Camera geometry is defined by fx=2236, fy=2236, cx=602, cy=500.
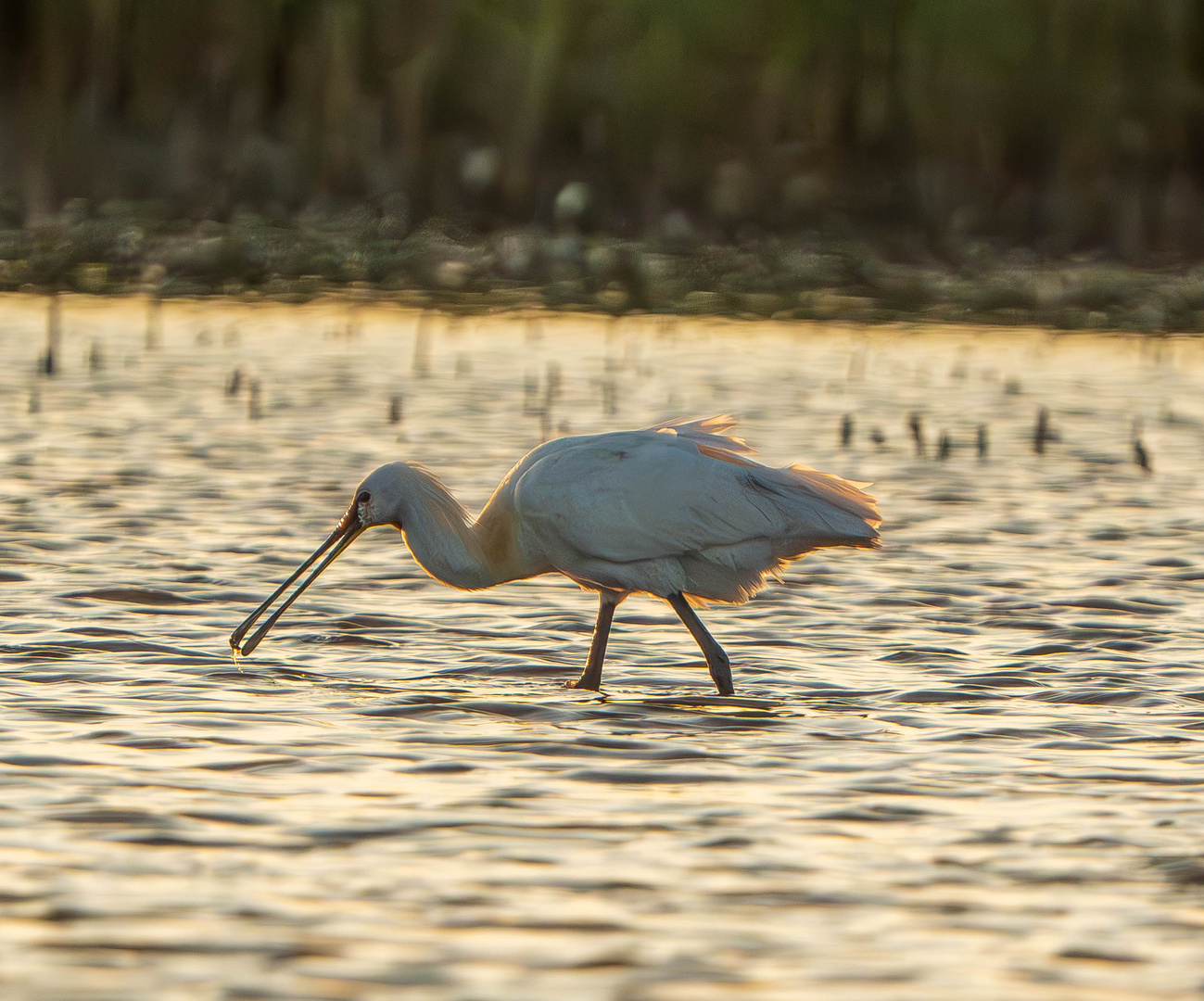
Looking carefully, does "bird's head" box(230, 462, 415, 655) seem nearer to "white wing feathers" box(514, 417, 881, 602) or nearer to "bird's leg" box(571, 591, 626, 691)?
"white wing feathers" box(514, 417, 881, 602)

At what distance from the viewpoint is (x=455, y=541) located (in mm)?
7652

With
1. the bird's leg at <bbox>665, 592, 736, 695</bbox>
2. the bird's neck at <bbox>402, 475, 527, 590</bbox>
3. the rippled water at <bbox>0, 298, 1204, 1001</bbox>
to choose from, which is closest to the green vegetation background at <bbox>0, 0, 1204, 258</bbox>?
the rippled water at <bbox>0, 298, 1204, 1001</bbox>

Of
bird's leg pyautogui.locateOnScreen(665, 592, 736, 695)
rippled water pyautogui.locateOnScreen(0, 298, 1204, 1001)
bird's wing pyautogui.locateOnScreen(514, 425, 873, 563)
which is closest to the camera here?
rippled water pyautogui.locateOnScreen(0, 298, 1204, 1001)

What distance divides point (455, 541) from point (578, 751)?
146 cm

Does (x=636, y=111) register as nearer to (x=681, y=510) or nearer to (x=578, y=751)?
(x=681, y=510)

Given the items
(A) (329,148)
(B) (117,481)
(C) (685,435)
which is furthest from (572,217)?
(C) (685,435)

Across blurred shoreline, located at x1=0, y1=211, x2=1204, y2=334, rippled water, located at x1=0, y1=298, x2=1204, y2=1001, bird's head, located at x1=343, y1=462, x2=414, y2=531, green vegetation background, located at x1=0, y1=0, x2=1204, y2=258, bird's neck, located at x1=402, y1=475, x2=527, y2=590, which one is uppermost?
green vegetation background, located at x1=0, y1=0, x2=1204, y2=258

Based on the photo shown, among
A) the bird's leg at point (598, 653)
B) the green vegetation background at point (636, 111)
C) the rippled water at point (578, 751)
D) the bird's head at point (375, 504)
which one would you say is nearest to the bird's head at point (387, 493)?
the bird's head at point (375, 504)

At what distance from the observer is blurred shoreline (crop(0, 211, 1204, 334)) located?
76.1 feet

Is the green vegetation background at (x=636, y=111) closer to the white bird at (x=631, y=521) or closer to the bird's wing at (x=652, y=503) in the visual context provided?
the white bird at (x=631, y=521)

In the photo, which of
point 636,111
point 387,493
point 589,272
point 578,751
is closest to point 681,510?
point 387,493

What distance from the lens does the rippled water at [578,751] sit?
4516mm

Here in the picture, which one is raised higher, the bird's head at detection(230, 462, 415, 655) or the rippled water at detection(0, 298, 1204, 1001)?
the bird's head at detection(230, 462, 415, 655)

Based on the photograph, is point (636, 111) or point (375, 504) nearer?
point (375, 504)
